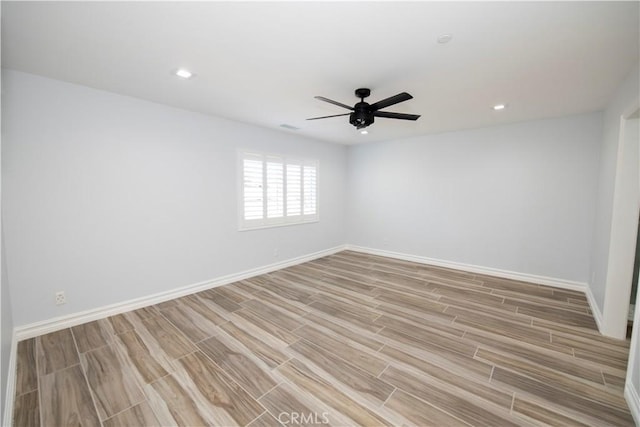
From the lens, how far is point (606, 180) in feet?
10.2

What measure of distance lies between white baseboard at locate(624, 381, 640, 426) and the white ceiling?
8.21 feet

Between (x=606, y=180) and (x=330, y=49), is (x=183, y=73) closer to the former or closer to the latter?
(x=330, y=49)

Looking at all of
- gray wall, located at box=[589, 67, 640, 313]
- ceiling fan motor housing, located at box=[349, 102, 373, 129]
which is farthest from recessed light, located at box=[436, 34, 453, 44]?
gray wall, located at box=[589, 67, 640, 313]

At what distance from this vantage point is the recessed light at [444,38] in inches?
73.6

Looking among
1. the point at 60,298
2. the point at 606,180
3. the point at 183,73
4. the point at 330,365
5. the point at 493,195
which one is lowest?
the point at 330,365

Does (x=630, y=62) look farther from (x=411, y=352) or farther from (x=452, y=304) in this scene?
(x=411, y=352)

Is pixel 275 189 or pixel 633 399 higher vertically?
pixel 275 189

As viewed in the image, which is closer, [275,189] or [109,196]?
[109,196]

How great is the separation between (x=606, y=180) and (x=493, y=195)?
4.84 feet

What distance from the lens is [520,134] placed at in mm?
4230

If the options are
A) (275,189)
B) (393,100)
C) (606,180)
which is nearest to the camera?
(393,100)

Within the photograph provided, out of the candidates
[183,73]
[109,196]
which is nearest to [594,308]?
[183,73]

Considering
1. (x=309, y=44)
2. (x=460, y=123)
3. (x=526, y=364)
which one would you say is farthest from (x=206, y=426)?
(x=460, y=123)

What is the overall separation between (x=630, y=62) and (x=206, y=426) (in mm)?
4370
